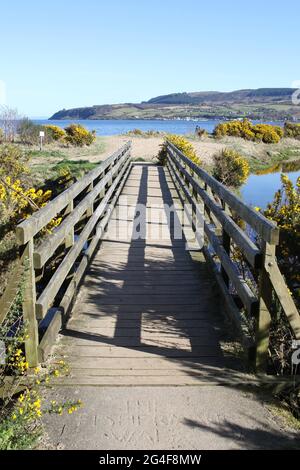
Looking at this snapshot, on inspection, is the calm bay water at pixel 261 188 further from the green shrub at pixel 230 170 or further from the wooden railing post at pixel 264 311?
the wooden railing post at pixel 264 311

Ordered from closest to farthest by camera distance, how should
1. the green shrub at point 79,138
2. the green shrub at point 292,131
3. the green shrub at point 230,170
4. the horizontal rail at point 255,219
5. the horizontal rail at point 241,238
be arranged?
the horizontal rail at point 255,219 → the horizontal rail at point 241,238 → the green shrub at point 230,170 → the green shrub at point 79,138 → the green shrub at point 292,131

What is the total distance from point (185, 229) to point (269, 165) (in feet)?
93.0

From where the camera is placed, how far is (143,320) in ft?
16.1

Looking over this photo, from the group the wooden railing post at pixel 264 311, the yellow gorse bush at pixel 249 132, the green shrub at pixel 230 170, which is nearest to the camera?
the wooden railing post at pixel 264 311

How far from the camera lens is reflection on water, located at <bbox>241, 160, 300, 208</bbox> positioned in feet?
65.4

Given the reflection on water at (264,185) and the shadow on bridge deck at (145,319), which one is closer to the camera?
the shadow on bridge deck at (145,319)

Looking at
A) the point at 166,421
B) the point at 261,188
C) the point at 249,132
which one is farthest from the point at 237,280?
the point at 249,132

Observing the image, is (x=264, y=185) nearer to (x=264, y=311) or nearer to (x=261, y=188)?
(x=261, y=188)

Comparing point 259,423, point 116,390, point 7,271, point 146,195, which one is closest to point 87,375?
point 116,390

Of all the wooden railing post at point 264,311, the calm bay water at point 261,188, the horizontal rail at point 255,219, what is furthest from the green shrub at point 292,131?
the wooden railing post at point 264,311

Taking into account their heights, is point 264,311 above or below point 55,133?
below

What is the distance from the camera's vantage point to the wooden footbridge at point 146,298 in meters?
3.61

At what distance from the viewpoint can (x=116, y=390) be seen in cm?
363

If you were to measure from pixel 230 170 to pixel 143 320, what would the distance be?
17.9 m
